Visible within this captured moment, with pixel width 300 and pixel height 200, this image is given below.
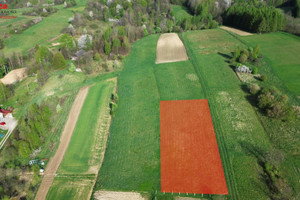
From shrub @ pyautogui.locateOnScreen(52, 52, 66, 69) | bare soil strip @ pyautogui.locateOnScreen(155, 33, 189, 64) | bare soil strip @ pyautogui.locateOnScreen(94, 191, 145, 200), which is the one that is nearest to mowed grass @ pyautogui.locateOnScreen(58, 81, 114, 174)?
bare soil strip @ pyautogui.locateOnScreen(94, 191, 145, 200)

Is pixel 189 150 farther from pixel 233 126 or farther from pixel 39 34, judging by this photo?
pixel 39 34

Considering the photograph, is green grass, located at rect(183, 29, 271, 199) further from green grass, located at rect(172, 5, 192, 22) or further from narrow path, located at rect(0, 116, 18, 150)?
green grass, located at rect(172, 5, 192, 22)

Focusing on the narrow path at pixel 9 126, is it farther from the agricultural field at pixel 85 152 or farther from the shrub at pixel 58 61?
the shrub at pixel 58 61

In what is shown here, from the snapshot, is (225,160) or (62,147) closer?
(225,160)

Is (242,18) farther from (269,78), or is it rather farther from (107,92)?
(107,92)

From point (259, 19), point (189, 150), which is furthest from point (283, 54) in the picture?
point (189, 150)

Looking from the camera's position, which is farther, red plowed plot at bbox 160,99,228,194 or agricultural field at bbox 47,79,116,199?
agricultural field at bbox 47,79,116,199

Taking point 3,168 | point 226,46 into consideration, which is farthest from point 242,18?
point 3,168
